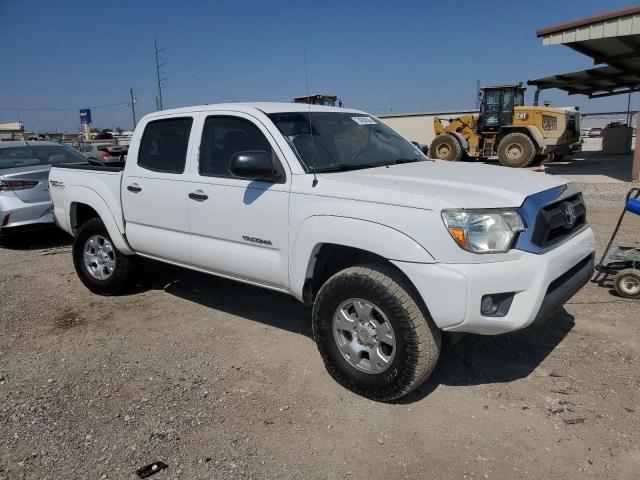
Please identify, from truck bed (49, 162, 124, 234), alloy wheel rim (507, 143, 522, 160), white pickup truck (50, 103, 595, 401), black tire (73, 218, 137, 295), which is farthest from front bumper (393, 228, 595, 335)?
alloy wheel rim (507, 143, 522, 160)

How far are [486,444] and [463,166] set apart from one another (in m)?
2.18

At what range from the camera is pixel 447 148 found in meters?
21.8

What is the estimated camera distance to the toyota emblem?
135 inches

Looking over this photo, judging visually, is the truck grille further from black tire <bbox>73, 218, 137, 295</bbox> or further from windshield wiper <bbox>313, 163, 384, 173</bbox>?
black tire <bbox>73, 218, 137, 295</bbox>

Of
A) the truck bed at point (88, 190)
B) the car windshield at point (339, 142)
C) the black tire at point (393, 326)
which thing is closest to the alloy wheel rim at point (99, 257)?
the truck bed at point (88, 190)

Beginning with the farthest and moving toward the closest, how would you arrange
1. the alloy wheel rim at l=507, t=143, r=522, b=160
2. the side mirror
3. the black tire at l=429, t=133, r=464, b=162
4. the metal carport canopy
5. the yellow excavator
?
the black tire at l=429, t=133, r=464, b=162 < the yellow excavator < the alloy wheel rim at l=507, t=143, r=522, b=160 < the metal carport canopy < the side mirror

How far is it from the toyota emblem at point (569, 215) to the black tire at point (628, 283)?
192 centimetres

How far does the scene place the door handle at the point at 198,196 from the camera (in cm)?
421

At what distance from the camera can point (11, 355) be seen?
14.0 ft

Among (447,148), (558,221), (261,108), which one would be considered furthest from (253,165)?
(447,148)

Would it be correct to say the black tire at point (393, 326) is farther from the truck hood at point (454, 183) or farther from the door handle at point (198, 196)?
the door handle at point (198, 196)

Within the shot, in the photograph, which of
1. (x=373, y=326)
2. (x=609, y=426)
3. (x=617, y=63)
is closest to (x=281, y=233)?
(x=373, y=326)

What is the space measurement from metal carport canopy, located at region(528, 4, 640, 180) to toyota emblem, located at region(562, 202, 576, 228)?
12570 mm

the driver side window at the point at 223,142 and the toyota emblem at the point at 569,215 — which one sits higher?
the driver side window at the point at 223,142
